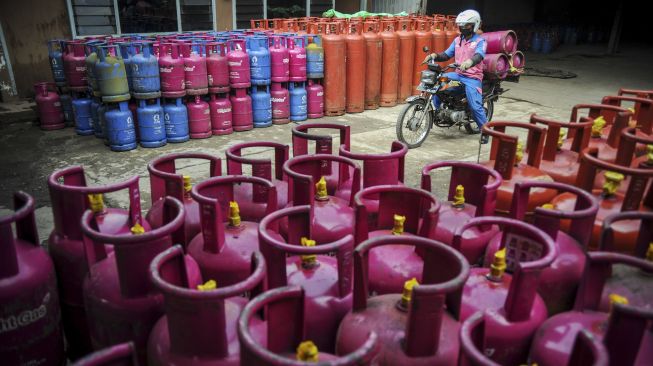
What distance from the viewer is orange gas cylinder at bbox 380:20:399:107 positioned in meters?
7.69

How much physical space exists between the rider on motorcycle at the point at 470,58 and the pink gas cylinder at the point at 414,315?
14.9 ft

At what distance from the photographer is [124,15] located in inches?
346

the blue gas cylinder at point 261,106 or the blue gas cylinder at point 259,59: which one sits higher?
the blue gas cylinder at point 259,59

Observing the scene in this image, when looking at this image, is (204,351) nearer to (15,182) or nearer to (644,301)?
(644,301)

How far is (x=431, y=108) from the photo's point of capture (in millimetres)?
6012

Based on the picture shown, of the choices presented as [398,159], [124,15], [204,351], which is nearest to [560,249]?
[398,159]

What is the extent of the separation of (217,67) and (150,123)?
1.09 metres

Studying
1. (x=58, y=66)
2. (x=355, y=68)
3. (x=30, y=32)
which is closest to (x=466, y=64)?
(x=355, y=68)

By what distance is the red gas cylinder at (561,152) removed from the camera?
112 inches

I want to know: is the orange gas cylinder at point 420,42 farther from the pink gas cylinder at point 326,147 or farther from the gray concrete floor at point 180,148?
the pink gas cylinder at point 326,147

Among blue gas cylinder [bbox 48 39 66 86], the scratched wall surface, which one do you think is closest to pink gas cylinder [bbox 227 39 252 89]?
blue gas cylinder [bbox 48 39 66 86]

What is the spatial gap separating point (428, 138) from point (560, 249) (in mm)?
4587

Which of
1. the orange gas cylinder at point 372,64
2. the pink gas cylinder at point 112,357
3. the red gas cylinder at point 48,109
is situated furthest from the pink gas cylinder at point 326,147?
the red gas cylinder at point 48,109

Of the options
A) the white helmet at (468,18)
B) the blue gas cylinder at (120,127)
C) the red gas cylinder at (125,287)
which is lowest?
the blue gas cylinder at (120,127)
